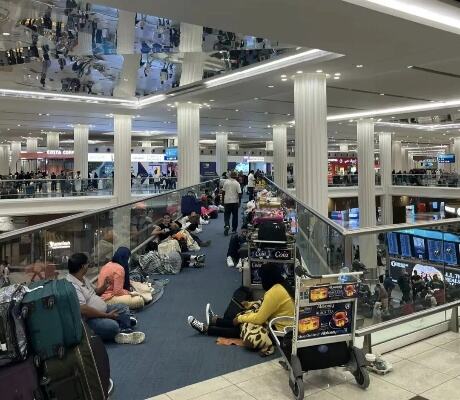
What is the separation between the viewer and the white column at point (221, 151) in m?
32.9

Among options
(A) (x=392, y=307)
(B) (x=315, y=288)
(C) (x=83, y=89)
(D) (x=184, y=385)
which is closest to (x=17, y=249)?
(D) (x=184, y=385)

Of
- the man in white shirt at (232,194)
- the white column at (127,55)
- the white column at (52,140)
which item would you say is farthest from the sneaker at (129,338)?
the white column at (52,140)

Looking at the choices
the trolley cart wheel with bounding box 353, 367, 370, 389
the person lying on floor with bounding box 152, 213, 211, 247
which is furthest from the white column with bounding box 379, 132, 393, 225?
the trolley cart wheel with bounding box 353, 367, 370, 389

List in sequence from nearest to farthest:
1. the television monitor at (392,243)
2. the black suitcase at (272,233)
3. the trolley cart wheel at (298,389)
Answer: the trolley cart wheel at (298,389) < the television monitor at (392,243) < the black suitcase at (272,233)

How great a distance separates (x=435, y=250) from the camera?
5410 mm

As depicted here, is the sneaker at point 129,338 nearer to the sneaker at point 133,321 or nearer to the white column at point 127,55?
the sneaker at point 133,321

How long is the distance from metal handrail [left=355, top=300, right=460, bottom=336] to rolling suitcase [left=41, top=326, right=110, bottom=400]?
2.25 meters

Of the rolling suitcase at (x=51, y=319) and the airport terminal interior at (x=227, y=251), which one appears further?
the airport terminal interior at (x=227, y=251)

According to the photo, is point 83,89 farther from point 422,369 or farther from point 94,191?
point 422,369

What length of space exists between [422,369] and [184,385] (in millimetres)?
2160

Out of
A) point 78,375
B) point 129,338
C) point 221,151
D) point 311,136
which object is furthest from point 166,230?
point 221,151

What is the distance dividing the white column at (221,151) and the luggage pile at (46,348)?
30.2m

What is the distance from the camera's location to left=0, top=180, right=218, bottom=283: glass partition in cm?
403

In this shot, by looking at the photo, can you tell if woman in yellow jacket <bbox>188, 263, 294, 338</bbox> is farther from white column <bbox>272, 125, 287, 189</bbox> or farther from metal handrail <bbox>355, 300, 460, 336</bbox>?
white column <bbox>272, 125, 287, 189</bbox>
